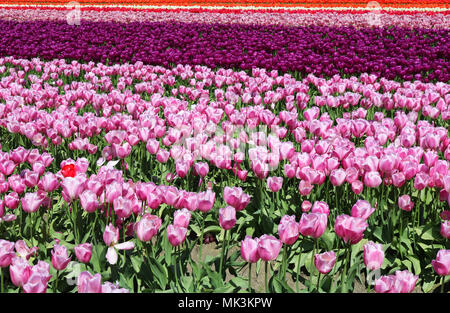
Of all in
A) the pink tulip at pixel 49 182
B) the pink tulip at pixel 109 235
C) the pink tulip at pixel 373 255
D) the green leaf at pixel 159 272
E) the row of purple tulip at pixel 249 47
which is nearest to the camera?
the pink tulip at pixel 373 255

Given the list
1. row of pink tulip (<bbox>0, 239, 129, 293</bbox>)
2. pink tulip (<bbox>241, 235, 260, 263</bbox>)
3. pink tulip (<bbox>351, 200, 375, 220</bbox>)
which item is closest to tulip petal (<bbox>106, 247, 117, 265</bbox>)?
A: row of pink tulip (<bbox>0, 239, 129, 293</bbox>)

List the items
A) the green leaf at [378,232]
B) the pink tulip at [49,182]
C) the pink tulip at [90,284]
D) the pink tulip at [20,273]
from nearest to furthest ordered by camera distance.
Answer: the pink tulip at [90,284]
the pink tulip at [20,273]
the pink tulip at [49,182]
the green leaf at [378,232]

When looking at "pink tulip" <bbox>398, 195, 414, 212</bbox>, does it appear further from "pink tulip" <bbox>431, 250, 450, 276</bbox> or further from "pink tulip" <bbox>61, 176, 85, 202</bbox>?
"pink tulip" <bbox>61, 176, 85, 202</bbox>

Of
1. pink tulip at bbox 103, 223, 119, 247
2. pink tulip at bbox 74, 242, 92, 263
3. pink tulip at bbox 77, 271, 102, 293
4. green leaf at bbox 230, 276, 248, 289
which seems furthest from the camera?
green leaf at bbox 230, 276, 248, 289

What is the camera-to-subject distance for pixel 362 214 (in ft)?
6.54

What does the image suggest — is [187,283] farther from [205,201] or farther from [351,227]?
[351,227]

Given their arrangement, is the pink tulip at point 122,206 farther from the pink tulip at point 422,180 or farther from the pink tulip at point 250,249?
the pink tulip at point 422,180

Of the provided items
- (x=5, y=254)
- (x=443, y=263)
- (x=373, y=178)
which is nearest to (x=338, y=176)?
(x=373, y=178)

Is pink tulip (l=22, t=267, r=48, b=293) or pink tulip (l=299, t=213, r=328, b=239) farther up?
pink tulip (l=299, t=213, r=328, b=239)

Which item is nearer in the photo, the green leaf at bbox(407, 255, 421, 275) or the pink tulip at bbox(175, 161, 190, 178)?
the green leaf at bbox(407, 255, 421, 275)

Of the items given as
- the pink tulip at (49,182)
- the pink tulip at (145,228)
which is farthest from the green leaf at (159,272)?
the pink tulip at (49,182)

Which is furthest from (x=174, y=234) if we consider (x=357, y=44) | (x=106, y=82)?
(x=357, y=44)
